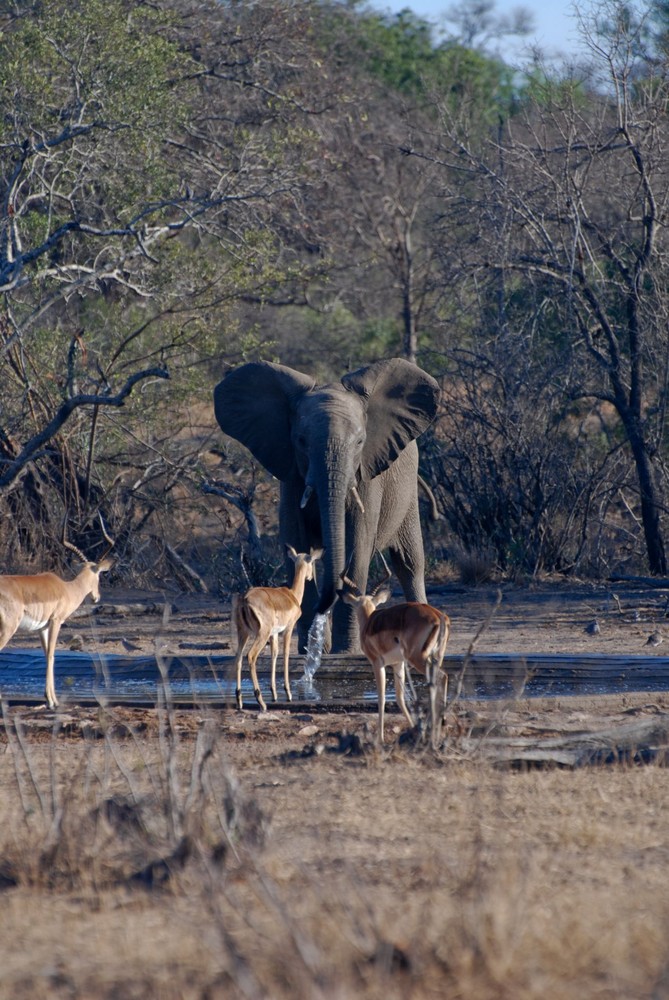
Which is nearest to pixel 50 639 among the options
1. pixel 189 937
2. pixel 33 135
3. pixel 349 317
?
pixel 189 937

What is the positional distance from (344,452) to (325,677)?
71.5 inches

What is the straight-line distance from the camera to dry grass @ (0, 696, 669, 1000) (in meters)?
4.30

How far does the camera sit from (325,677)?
11258 millimetres

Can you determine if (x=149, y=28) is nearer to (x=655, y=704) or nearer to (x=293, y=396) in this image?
(x=293, y=396)

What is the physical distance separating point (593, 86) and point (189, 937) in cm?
1433

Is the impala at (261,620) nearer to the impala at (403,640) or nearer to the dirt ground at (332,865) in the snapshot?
the dirt ground at (332,865)

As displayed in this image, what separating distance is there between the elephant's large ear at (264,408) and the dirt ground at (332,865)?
3.59m

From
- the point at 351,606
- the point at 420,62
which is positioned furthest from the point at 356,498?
the point at 420,62

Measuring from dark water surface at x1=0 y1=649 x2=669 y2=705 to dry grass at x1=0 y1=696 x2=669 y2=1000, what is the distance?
229 centimetres

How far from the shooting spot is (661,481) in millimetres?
17234

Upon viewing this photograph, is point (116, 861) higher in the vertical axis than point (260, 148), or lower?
lower

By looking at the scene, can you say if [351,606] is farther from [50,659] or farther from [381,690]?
[381,690]

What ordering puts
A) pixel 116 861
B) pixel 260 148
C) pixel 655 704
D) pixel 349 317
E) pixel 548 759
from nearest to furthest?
1. pixel 116 861
2. pixel 548 759
3. pixel 655 704
4. pixel 260 148
5. pixel 349 317

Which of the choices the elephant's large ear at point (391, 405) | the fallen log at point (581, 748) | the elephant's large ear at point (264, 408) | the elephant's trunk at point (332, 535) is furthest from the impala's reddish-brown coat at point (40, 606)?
the fallen log at point (581, 748)
